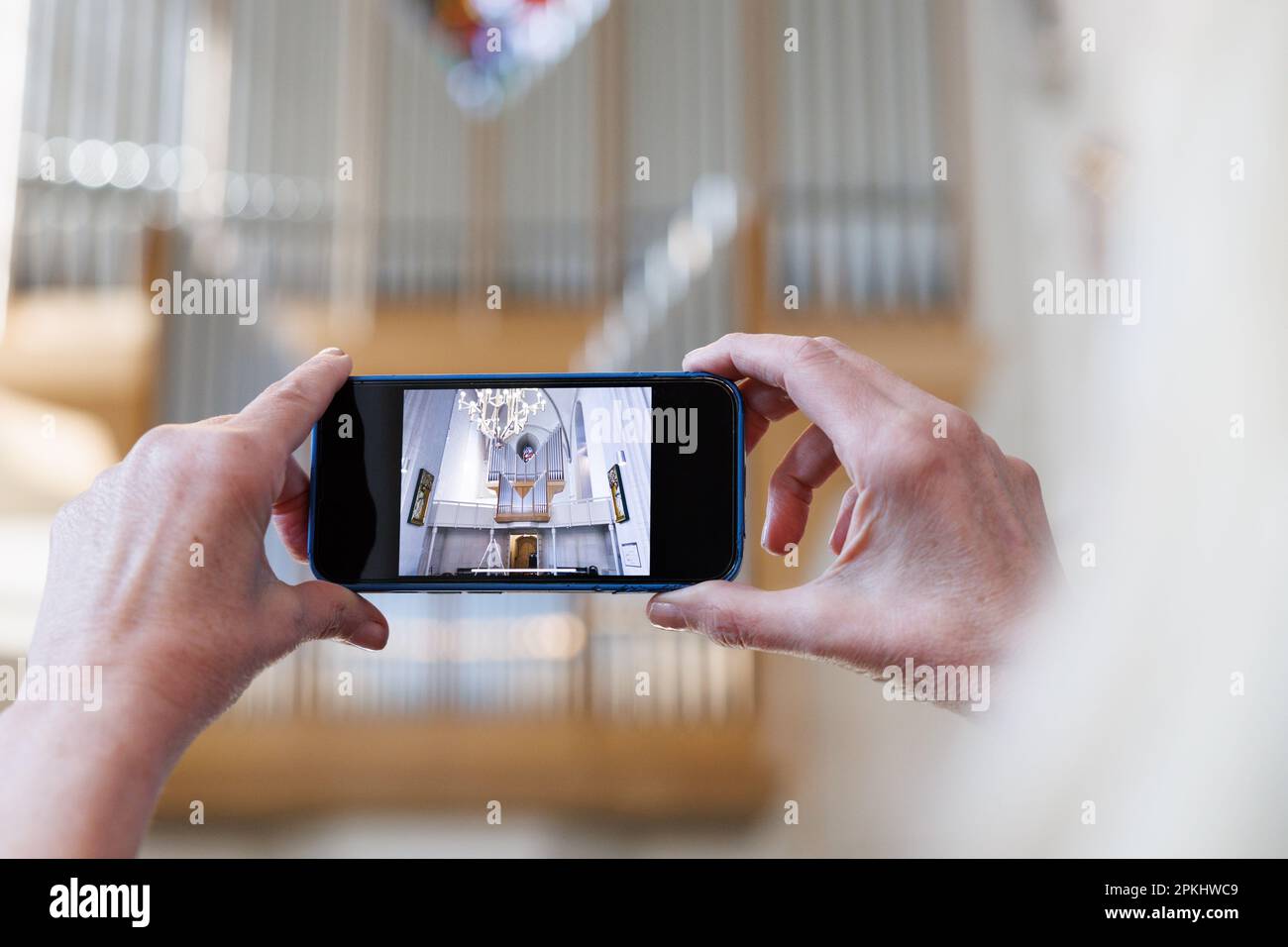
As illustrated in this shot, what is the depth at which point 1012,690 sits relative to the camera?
0.66 meters

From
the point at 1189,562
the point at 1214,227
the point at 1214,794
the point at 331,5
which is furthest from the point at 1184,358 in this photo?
the point at 331,5

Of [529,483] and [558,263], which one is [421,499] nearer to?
[529,483]

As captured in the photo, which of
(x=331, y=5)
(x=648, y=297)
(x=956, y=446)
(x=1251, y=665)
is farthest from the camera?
(x=331, y=5)

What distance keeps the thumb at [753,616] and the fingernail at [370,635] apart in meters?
0.21

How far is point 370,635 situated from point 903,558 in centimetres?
35

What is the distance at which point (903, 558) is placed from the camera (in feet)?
2.00

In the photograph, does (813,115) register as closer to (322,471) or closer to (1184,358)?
(1184,358)

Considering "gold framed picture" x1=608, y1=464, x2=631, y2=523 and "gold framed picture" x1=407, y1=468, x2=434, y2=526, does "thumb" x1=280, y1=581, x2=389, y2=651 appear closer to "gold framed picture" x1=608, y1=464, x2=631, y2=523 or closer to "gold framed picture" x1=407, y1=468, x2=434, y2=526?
"gold framed picture" x1=407, y1=468, x2=434, y2=526

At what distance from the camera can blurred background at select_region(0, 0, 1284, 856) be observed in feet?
6.93

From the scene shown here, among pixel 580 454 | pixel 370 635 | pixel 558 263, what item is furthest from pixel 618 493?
pixel 558 263

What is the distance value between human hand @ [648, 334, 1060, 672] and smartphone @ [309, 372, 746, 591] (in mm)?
58

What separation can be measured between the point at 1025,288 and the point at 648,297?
2.82ft

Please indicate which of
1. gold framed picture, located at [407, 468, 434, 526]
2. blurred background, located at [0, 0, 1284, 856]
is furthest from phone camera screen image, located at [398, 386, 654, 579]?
blurred background, located at [0, 0, 1284, 856]

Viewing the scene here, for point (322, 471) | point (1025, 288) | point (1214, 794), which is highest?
point (1025, 288)
